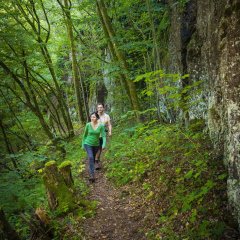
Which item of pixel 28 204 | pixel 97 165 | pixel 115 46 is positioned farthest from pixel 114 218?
pixel 115 46

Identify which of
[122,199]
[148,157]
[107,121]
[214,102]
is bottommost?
[122,199]

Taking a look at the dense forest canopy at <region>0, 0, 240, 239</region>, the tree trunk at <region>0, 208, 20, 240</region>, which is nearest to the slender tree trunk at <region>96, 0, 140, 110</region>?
the dense forest canopy at <region>0, 0, 240, 239</region>

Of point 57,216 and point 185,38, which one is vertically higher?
point 185,38

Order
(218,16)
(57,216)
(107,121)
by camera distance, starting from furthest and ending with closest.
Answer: (107,121) < (57,216) < (218,16)

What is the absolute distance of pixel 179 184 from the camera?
5.34 metres

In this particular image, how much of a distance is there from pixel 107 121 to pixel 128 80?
2.27 metres

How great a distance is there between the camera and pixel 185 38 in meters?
8.47

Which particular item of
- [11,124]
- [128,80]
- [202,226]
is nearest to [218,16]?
[202,226]

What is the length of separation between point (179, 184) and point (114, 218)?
1636 millimetres

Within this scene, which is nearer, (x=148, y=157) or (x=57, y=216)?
(x=57, y=216)

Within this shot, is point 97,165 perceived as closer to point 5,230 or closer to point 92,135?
point 92,135

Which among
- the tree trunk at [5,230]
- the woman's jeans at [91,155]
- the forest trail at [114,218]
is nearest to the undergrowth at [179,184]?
the forest trail at [114,218]

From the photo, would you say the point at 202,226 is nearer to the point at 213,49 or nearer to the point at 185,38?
the point at 213,49

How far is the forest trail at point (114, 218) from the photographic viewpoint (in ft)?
16.6
